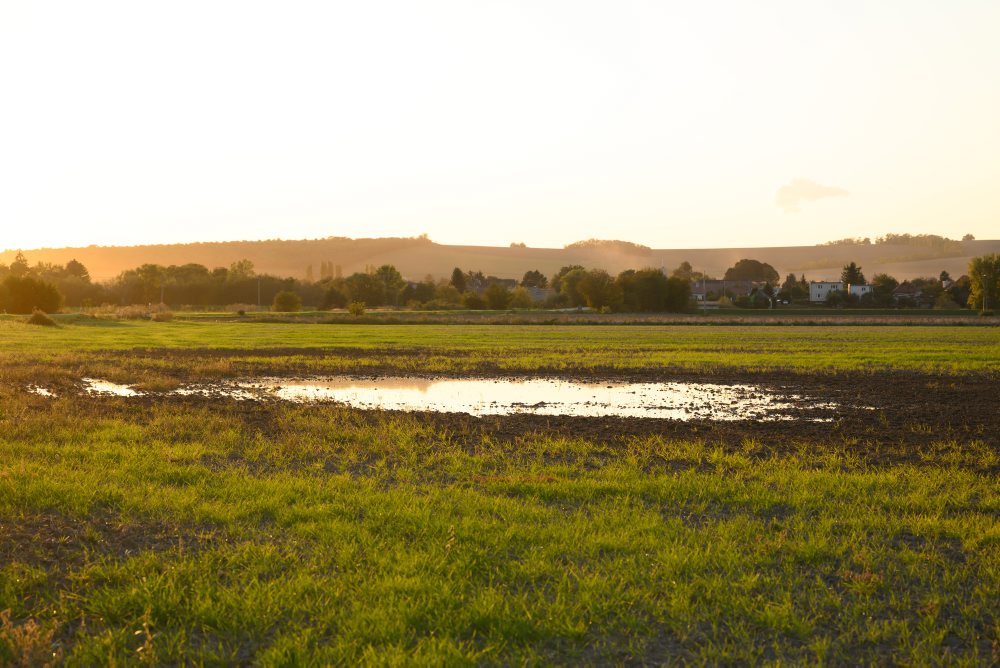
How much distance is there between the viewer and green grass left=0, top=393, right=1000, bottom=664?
20.6 ft

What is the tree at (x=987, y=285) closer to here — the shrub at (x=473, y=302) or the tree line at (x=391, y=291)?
the tree line at (x=391, y=291)

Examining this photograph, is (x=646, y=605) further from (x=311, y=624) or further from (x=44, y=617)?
(x=44, y=617)

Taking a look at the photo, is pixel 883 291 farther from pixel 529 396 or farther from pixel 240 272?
pixel 529 396

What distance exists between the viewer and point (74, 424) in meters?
15.7

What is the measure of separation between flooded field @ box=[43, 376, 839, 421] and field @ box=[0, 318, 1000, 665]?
1.99 meters

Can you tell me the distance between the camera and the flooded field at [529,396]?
19.9m

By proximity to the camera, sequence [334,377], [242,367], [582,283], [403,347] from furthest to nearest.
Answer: [582,283] < [403,347] < [242,367] < [334,377]

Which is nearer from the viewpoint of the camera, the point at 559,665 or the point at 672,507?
the point at 559,665

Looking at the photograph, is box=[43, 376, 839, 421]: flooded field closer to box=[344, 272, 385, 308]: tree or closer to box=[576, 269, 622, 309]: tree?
box=[576, 269, 622, 309]: tree

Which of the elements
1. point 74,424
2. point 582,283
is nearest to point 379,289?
point 582,283

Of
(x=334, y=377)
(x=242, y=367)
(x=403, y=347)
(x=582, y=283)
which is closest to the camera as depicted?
(x=334, y=377)

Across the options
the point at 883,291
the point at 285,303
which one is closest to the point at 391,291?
the point at 285,303

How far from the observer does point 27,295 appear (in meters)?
89.0

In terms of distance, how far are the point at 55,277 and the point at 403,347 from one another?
145975 millimetres
